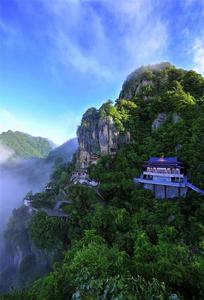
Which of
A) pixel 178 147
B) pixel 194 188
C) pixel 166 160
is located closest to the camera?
pixel 194 188

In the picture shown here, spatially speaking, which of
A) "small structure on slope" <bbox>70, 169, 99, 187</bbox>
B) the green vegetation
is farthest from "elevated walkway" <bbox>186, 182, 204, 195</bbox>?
"small structure on slope" <bbox>70, 169, 99, 187</bbox>

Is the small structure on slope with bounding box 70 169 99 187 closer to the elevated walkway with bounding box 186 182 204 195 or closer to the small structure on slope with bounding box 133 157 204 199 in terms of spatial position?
the small structure on slope with bounding box 133 157 204 199

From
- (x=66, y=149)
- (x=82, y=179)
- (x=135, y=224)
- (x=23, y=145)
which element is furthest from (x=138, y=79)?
(x=23, y=145)

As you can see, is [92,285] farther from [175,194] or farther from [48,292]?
[175,194]

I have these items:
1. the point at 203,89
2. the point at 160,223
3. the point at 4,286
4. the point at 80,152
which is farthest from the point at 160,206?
the point at 203,89

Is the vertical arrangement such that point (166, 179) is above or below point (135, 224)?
above

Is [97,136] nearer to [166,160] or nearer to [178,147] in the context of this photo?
[178,147]

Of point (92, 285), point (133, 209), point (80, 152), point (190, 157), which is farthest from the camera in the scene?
point (80, 152)

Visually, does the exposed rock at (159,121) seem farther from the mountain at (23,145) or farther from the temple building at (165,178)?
the mountain at (23,145)
